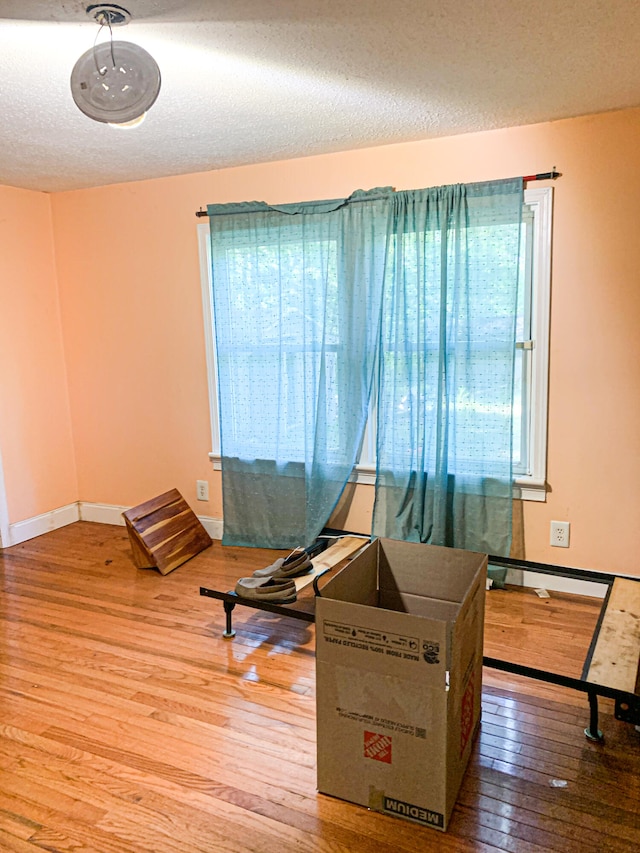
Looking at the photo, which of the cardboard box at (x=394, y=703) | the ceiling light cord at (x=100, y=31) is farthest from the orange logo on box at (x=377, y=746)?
the ceiling light cord at (x=100, y=31)

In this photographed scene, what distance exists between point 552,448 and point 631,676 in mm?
1337

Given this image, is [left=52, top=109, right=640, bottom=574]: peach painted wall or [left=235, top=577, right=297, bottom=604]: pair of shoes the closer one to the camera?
[left=235, top=577, right=297, bottom=604]: pair of shoes

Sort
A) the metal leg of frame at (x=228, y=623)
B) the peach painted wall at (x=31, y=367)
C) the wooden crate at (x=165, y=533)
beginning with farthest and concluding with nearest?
1. the peach painted wall at (x=31, y=367)
2. the wooden crate at (x=165, y=533)
3. the metal leg of frame at (x=228, y=623)

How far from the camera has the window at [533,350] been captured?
2.98 meters

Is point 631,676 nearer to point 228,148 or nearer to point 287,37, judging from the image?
point 287,37

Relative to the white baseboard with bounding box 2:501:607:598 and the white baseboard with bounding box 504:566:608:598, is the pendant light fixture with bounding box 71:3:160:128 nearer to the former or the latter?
the white baseboard with bounding box 504:566:608:598

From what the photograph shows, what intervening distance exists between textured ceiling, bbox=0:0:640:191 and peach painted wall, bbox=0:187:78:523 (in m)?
0.83

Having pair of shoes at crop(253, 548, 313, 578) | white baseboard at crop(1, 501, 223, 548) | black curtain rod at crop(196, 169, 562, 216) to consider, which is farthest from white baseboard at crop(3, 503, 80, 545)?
black curtain rod at crop(196, 169, 562, 216)

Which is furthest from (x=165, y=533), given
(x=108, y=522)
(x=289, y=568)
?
(x=289, y=568)

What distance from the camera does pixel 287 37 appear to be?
193cm

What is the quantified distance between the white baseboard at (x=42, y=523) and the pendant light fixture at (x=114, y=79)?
9.93 ft

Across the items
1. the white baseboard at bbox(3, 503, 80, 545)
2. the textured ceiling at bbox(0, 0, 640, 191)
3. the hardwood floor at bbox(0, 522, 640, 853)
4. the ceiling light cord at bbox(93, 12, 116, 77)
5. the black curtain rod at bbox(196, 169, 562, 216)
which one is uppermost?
the textured ceiling at bbox(0, 0, 640, 191)

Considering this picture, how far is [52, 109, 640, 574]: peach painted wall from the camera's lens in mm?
2867

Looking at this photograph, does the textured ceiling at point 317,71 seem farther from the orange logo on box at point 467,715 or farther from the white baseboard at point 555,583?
the white baseboard at point 555,583
